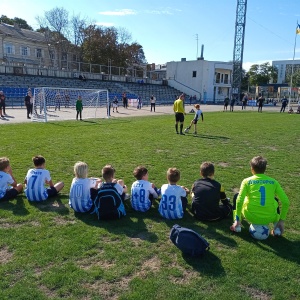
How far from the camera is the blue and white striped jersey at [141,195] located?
521cm

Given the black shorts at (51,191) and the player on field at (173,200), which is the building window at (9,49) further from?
the player on field at (173,200)

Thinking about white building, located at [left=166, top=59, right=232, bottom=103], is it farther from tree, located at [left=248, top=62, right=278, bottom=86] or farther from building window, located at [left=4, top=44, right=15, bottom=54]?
tree, located at [left=248, top=62, right=278, bottom=86]

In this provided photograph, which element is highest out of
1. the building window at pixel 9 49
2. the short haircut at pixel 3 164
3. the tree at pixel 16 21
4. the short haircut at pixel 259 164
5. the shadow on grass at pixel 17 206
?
the tree at pixel 16 21

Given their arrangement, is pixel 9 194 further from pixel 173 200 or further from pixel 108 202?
pixel 173 200

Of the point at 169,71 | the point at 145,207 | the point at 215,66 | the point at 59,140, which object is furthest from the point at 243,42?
the point at 145,207

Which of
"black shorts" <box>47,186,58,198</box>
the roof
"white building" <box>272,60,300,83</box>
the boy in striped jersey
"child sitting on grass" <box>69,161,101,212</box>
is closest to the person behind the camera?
"child sitting on grass" <box>69,161,101,212</box>

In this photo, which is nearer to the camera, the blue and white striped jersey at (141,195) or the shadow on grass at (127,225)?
the shadow on grass at (127,225)

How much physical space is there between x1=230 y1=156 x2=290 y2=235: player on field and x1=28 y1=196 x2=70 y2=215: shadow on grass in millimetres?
2829

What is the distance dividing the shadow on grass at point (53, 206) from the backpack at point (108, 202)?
0.70m

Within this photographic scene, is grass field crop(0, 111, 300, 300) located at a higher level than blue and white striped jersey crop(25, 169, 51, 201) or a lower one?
lower

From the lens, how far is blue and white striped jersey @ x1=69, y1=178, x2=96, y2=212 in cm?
514

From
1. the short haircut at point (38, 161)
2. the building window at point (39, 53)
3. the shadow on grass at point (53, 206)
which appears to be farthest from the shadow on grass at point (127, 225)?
the building window at point (39, 53)

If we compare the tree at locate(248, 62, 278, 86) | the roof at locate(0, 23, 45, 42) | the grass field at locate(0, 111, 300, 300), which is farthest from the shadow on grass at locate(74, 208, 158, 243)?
the tree at locate(248, 62, 278, 86)

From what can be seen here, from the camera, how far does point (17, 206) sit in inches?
216
